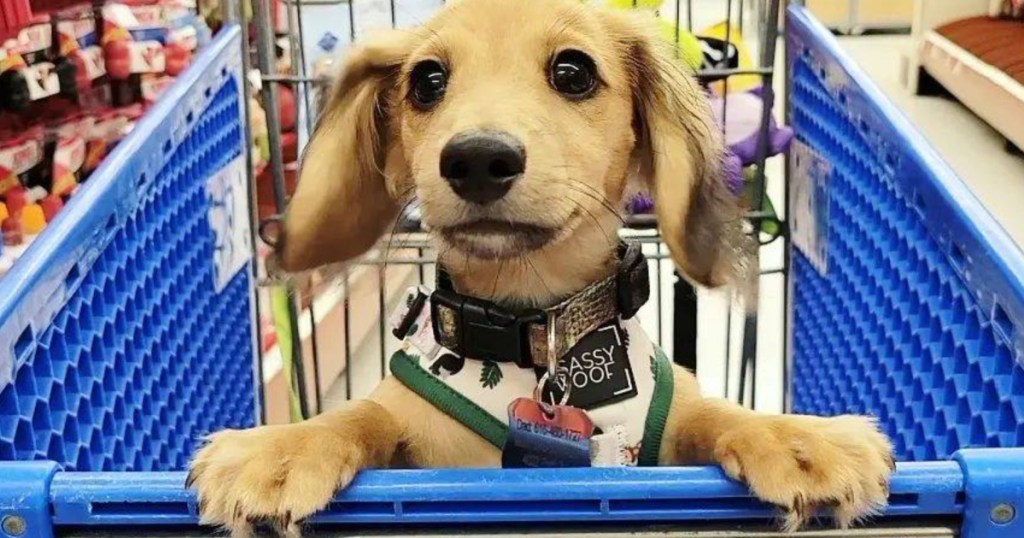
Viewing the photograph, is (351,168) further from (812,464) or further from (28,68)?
(28,68)

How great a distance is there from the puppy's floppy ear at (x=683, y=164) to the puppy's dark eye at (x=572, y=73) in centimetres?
9

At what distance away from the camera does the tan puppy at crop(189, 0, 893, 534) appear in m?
0.73

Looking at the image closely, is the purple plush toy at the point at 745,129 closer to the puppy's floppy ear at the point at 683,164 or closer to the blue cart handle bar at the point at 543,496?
the puppy's floppy ear at the point at 683,164

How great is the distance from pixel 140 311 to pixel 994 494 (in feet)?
2.58

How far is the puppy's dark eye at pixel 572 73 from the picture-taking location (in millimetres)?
1017

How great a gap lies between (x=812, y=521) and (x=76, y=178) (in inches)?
57.3

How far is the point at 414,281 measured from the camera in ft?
6.27

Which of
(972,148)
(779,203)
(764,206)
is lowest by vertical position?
(972,148)

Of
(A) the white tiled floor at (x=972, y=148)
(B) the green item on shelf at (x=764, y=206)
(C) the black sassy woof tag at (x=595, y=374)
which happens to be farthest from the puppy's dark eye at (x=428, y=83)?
(A) the white tiled floor at (x=972, y=148)

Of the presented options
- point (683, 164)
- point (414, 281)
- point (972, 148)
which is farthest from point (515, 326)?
point (972, 148)

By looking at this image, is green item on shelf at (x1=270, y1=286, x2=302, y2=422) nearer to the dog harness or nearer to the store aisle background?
the store aisle background

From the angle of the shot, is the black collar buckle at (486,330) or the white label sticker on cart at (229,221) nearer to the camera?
the black collar buckle at (486,330)

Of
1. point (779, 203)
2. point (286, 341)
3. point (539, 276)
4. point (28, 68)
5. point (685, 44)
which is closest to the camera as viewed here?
point (539, 276)

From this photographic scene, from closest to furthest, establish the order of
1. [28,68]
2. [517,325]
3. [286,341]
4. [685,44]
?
[517,325]
[685,44]
[286,341]
[28,68]
